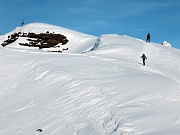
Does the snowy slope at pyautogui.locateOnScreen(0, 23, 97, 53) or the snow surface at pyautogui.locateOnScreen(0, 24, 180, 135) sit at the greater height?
the snowy slope at pyautogui.locateOnScreen(0, 23, 97, 53)

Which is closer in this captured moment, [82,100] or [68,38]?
[82,100]

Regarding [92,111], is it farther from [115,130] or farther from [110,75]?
[110,75]

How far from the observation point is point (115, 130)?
9781 millimetres

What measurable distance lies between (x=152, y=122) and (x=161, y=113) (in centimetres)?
121

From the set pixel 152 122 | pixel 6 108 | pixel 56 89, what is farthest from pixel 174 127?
pixel 6 108

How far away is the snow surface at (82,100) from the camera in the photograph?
1052cm

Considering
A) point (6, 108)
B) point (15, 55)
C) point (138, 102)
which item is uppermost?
point (15, 55)

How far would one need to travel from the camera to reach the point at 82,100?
13.6 metres

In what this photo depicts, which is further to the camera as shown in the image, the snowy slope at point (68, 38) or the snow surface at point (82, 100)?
the snowy slope at point (68, 38)

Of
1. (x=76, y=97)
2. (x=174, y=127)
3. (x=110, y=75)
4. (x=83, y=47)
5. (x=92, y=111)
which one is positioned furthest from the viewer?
(x=83, y=47)

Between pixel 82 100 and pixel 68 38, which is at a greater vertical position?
pixel 68 38

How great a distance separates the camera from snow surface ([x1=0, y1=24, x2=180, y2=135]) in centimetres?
1052

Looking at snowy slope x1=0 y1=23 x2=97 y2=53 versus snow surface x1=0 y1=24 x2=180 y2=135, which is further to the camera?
snowy slope x1=0 y1=23 x2=97 y2=53

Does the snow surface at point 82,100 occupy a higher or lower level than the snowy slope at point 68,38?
lower
